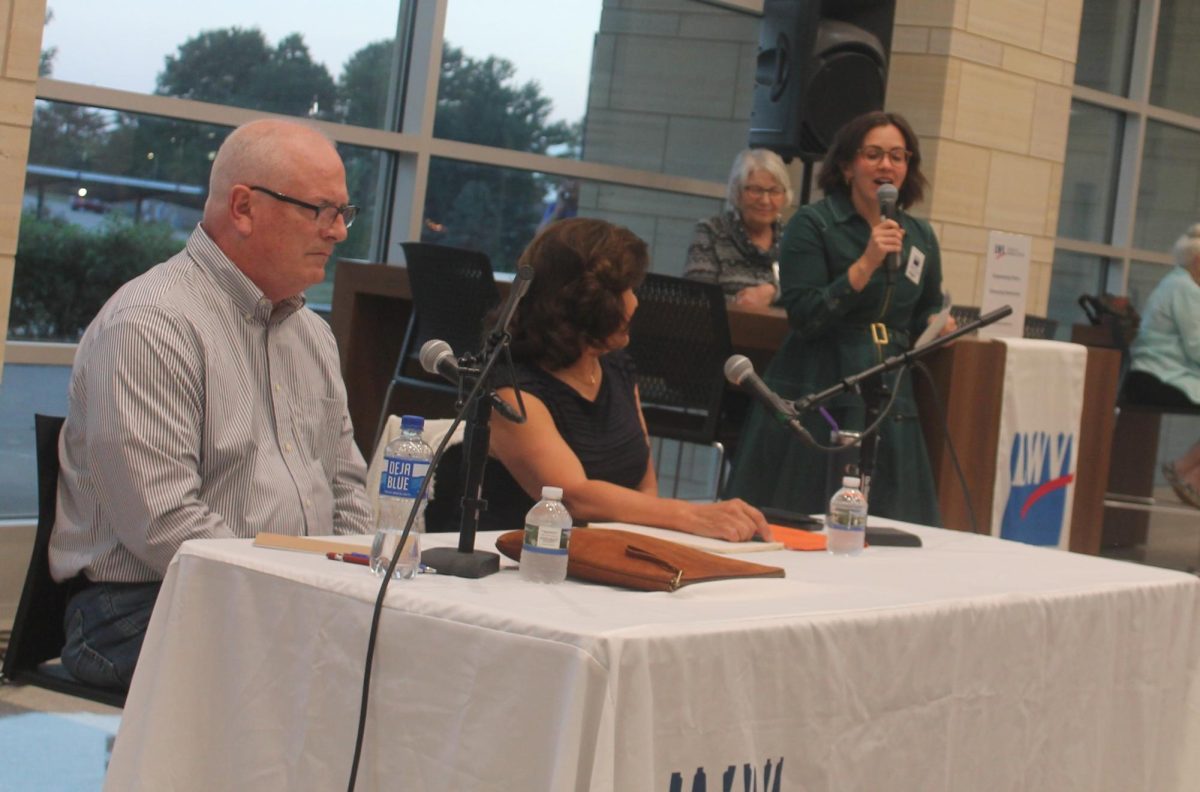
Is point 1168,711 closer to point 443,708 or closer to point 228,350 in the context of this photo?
point 443,708

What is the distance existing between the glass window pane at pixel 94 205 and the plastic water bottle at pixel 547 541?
3.00m

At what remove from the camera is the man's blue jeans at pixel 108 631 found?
87.1 inches

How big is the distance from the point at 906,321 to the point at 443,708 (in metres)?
2.59

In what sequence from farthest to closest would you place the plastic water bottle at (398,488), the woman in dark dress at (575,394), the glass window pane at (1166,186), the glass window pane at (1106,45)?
the glass window pane at (1166,186), the glass window pane at (1106,45), the woman in dark dress at (575,394), the plastic water bottle at (398,488)

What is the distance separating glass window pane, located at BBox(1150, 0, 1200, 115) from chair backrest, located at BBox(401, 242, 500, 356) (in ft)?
19.1

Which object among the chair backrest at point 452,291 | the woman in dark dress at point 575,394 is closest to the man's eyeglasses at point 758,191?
the chair backrest at point 452,291

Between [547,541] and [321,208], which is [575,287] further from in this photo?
[547,541]

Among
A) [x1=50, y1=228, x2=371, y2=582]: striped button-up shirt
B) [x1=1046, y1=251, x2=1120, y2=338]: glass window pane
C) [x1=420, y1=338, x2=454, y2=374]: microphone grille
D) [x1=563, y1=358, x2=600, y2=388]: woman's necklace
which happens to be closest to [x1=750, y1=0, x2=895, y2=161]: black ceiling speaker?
[x1=563, y1=358, x2=600, y2=388]: woman's necklace

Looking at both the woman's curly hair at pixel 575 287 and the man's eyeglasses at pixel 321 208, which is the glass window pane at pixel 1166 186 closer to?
the woman's curly hair at pixel 575 287

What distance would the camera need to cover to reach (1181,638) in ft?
8.44

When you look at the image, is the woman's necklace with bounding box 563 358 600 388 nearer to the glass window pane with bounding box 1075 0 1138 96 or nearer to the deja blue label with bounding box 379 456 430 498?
the deja blue label with bounding box 379 456 430 498

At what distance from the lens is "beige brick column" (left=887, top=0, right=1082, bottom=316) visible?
20.8 feet

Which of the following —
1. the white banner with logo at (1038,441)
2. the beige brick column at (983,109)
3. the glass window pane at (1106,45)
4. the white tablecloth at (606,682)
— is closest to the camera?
the white tablecloth at (606,682)

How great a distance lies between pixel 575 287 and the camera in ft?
8.86
